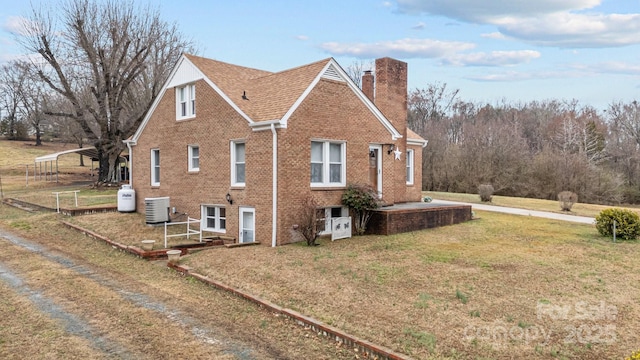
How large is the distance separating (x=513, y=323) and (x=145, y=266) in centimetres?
910

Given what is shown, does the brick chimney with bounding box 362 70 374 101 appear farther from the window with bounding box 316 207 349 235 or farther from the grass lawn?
the grass lawn

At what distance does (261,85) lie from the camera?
53.4 feet

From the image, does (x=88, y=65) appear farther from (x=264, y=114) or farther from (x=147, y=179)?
(x=264, y=114)

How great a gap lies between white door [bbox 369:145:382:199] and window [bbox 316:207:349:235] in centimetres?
209

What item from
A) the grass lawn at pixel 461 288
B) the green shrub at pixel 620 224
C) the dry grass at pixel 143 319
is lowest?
the dry grass at pixel 143 319

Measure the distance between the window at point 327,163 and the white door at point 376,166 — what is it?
178 centimetres

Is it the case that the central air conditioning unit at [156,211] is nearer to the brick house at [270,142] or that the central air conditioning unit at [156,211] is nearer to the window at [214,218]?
the brick house at [270,142]

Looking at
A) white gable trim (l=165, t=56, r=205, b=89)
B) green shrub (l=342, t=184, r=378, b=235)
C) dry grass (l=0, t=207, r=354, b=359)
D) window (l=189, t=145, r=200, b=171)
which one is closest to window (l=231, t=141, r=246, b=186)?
window (l=189, t=145, r=200, b=171)

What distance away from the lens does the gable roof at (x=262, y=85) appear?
45.3 feet

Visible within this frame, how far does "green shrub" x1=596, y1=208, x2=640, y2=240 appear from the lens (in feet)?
45.9

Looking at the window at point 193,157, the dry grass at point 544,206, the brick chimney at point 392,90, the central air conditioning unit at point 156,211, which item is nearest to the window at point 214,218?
the window at point 193,157

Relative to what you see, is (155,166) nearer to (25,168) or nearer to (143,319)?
(143,319)

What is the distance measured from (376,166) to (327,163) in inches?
111

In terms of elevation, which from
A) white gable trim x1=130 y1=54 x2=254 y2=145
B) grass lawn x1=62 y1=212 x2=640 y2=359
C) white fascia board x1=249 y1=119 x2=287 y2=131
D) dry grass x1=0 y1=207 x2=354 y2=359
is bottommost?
dry grass x1=0 y1=207 x2=354 y2=359
